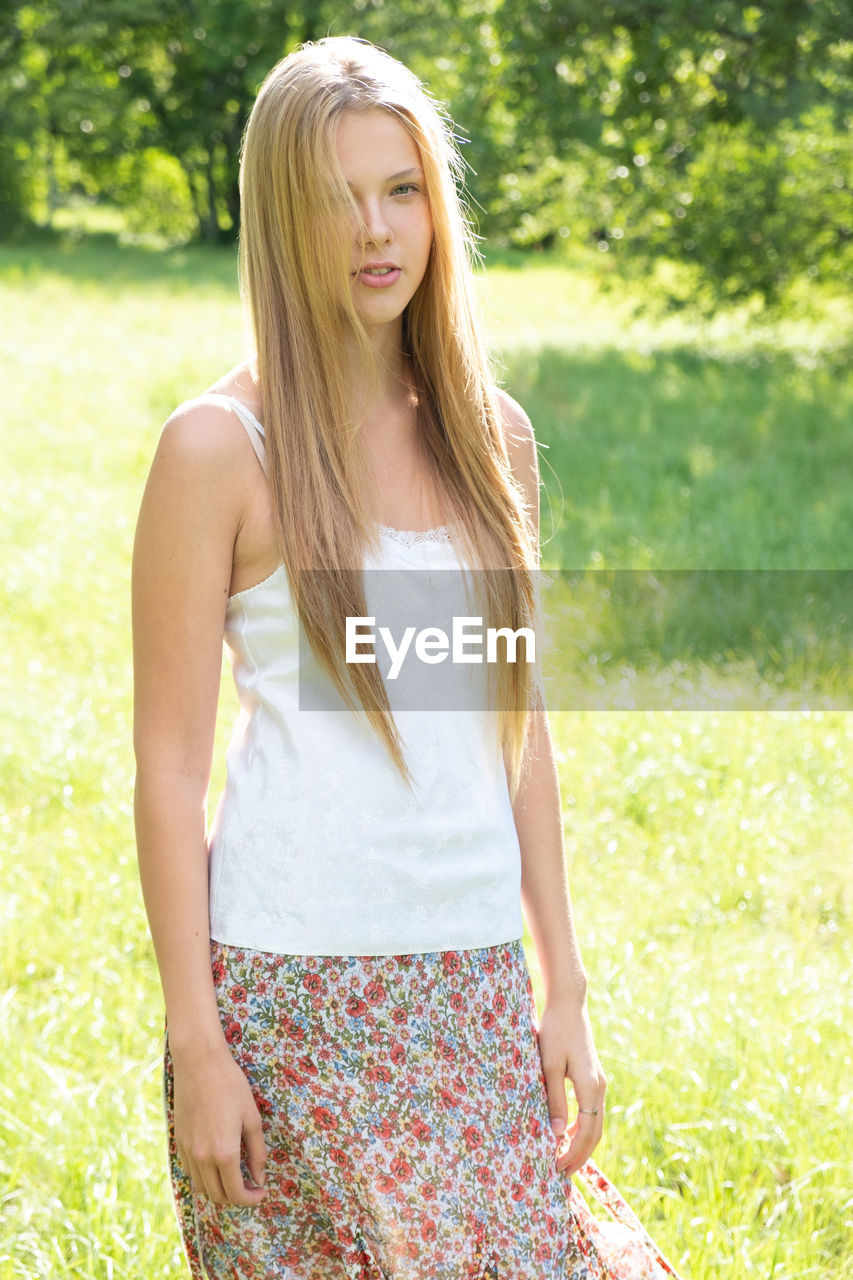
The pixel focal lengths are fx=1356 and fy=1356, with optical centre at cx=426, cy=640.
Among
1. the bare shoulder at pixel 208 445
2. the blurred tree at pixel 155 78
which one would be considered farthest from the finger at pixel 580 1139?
the blurred tree at pixel 155 78

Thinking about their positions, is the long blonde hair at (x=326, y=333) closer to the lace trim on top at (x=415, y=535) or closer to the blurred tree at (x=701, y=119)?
the lace trim on top at (x=415, y=535)

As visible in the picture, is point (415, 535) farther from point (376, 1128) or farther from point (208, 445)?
point (376, 1128)

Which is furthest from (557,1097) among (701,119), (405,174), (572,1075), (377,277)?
(701,119)

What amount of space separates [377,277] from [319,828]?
633 mm

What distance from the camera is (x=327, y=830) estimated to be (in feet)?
4.88

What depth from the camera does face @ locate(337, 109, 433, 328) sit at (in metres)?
1.51

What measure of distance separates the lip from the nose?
0.03 metres

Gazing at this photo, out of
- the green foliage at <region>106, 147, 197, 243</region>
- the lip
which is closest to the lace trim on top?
the lip

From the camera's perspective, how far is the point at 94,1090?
2.72 metres

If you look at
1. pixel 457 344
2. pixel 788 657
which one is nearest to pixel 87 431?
pixel 788 657

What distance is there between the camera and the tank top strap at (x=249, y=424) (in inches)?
57.9

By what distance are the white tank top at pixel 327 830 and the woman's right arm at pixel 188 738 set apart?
5cm

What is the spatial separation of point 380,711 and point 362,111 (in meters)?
0.67

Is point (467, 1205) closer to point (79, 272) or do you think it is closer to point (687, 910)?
point (687, 910)
